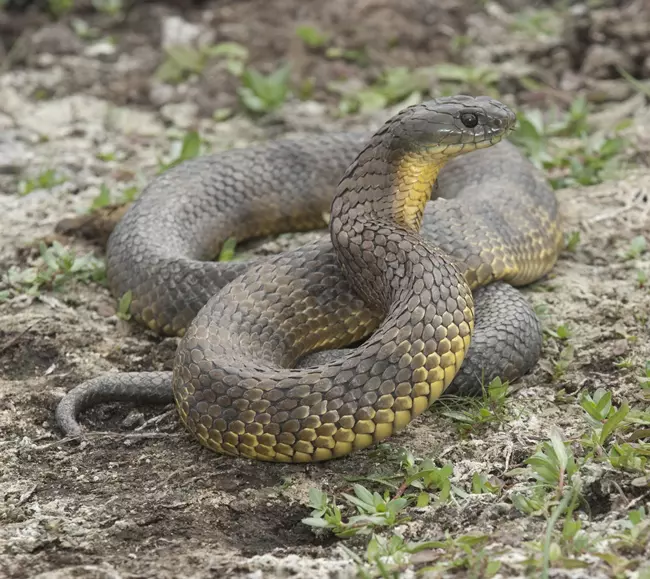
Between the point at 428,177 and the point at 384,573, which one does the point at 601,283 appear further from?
the point at 384,573

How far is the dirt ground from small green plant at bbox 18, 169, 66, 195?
46 millimetres

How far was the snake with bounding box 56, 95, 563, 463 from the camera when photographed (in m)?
4.68

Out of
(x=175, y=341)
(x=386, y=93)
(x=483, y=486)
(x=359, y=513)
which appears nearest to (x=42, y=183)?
(x=175, y=341)

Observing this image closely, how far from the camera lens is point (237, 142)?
918 centimetres

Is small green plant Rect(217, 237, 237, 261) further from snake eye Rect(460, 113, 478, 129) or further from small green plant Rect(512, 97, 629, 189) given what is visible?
small green plant Rect(512, 97, 629, 189)

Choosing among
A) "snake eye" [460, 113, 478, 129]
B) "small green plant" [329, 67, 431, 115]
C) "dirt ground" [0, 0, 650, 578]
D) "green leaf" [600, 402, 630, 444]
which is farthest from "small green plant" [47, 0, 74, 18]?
"green leaf" [600, 402, 630, 444]

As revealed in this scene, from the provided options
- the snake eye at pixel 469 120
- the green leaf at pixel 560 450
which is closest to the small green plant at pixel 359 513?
the green leaf at pixel 560 450

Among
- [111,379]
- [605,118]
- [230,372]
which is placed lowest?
[111,379]

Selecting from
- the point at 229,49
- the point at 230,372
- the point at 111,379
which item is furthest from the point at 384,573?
the point at 229,49

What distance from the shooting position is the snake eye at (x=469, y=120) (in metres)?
5.15

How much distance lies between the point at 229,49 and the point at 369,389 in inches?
264

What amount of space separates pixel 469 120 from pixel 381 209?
657 mm

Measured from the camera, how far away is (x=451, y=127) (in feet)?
16.8

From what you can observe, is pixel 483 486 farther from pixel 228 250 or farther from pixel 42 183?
pixel 42 183
